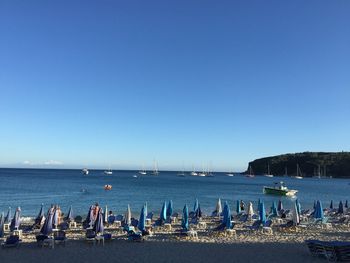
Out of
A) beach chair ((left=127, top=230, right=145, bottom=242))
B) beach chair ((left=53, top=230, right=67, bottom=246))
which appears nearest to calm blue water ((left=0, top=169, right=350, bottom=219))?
beach chair ((left=127, top=230, right=145, bottom=242))

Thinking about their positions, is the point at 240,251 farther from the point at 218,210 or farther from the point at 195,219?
the point at 218,210

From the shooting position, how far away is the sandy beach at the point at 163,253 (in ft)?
46.9

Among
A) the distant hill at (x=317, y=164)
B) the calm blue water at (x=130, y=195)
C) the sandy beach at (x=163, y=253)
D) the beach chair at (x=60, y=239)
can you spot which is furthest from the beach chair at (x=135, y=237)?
the distant hill at (x=317, y=164)

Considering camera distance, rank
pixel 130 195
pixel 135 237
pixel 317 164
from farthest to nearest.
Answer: pixel 317 164 → pixel 130 195 → pixel 135 237

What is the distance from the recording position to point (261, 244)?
17219 millimetres

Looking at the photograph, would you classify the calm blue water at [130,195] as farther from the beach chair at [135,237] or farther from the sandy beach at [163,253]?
the sandy beach at [163,253]

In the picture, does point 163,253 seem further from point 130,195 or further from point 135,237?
point 130,195

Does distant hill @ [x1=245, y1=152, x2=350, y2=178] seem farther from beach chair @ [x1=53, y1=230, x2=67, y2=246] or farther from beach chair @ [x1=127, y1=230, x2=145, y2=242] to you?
beach chair @ [x1=53, y1=230, x2=67, y2=246]

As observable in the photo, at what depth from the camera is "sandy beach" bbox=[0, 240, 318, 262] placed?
14.3m

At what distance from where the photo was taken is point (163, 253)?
15.4 metres

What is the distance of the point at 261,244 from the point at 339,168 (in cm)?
16515

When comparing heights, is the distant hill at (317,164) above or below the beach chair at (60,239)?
above

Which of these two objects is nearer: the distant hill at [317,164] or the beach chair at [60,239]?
the beach chair at [60,239]

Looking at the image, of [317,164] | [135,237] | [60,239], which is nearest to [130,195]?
[135,237]
